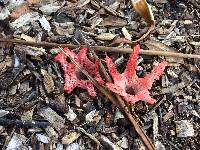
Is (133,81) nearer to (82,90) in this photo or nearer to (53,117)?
(82,90)

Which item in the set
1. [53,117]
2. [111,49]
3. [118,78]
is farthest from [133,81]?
[53,117]

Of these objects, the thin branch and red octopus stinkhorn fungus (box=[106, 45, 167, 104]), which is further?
the thin branch

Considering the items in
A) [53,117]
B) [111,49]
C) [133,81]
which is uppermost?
[111,49]

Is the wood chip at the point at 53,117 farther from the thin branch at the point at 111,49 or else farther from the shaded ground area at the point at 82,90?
the thin branch at the point at 111,49

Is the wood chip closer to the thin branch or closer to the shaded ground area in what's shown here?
the shaded ground area

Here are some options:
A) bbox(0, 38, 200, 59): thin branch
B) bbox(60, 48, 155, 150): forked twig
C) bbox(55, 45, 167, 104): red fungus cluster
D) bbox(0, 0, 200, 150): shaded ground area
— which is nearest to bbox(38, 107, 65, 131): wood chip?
bbox(0, 0, 200, 150): shaded ground area

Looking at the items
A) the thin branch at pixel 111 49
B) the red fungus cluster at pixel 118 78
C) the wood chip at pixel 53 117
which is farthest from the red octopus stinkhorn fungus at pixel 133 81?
the wood chip at pixel 53 117
